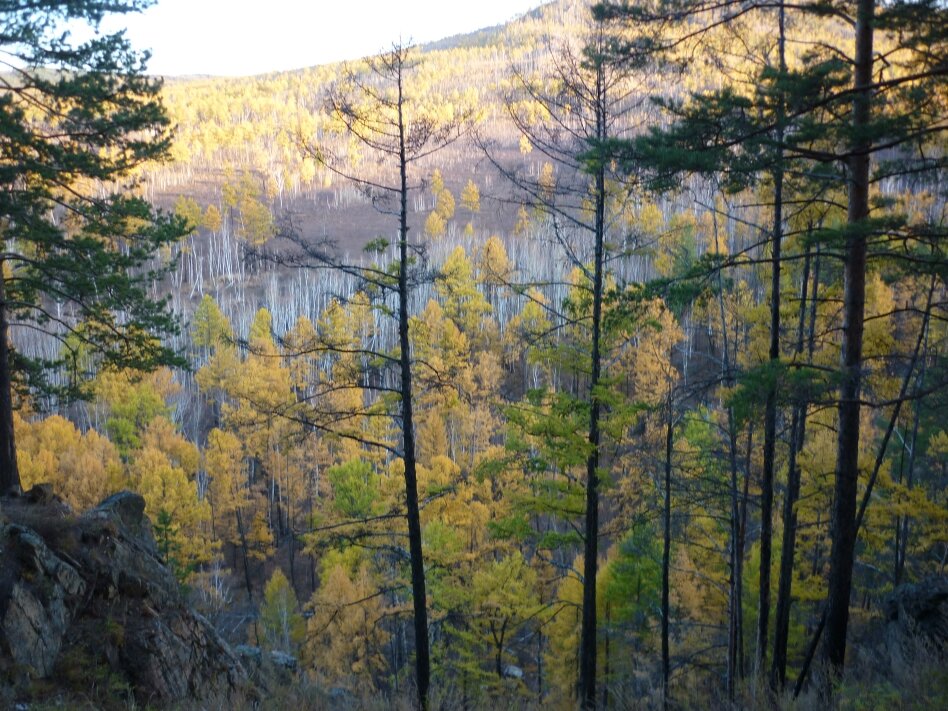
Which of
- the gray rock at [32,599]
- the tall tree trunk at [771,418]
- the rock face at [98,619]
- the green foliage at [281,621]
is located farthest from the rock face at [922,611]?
the green foliage at [281,621]

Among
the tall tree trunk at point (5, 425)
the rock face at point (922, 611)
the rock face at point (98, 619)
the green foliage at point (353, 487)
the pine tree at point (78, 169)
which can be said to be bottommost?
the green foliage at point (353, 487)

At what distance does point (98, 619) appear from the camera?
23.0ft

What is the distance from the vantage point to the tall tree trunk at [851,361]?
6301mm

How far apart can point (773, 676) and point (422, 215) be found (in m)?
86.5

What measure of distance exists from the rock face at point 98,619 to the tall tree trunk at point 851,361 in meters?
5.78

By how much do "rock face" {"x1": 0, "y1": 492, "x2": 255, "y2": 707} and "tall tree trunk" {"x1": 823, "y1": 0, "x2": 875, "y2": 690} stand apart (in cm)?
578

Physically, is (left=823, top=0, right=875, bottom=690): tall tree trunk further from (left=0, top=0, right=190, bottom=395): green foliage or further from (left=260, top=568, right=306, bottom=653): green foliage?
(left=260, top=568, right=306, bottom=653): green foliage

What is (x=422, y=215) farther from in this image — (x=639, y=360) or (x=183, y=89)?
(x=183, y=89)

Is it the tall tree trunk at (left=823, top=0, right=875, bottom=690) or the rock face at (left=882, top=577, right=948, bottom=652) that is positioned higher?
the tall tree trunk at (left=823, top=0, right=875, bottom=690)

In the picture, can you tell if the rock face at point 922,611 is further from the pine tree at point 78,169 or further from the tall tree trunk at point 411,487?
the pine tree at point 78,169

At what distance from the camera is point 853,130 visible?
5738 mm

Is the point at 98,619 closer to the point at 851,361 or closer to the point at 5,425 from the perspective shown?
the point at 5,425

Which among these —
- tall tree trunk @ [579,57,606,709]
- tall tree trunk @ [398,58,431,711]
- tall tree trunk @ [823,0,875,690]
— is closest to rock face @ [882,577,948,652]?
tall tree trunk @ [823,0,875,690]

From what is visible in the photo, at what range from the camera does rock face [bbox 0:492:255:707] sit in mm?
6113
